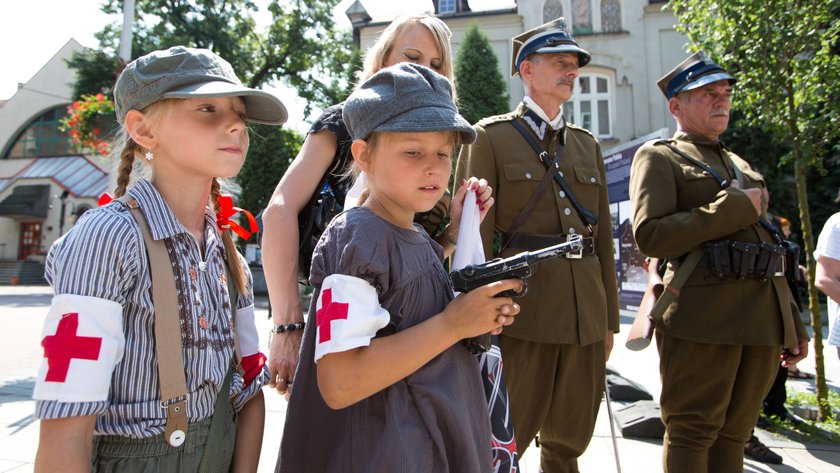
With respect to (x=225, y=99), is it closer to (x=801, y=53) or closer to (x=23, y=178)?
(x=801, y=53)

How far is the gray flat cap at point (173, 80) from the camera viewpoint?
1458 mm

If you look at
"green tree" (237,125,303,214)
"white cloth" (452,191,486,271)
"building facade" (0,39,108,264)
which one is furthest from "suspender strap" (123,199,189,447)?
"building facade" (0,39,108,264)

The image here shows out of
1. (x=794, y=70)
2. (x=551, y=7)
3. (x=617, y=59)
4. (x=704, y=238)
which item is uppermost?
(x=551, y=7)

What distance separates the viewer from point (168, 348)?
4.31 ft

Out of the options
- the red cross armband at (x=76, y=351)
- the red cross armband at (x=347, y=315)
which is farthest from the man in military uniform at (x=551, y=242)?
the red cross armband at (x=76, y=351)

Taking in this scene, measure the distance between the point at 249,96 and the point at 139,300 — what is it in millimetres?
638

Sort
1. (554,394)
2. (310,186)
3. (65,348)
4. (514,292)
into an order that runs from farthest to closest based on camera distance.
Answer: (554,394)
(310,186)
(514,292)
(65,348)

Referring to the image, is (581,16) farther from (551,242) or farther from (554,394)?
(554,394)

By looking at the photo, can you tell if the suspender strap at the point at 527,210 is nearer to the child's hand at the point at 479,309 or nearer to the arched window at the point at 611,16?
the child's hand at the point at 479,309

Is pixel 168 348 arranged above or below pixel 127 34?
below

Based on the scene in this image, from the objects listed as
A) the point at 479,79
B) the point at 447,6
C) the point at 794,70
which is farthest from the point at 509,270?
the point at 447,6

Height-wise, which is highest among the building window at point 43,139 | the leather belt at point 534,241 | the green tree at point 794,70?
the building window at point 43,139

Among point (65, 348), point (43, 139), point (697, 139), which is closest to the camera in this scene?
point (65, 348)

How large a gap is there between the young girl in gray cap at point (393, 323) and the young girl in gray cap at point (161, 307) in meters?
0.23
